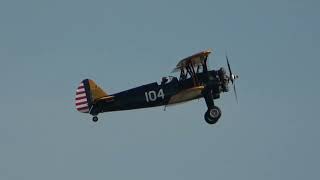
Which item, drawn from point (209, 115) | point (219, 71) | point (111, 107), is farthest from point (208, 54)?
point (111, 107)

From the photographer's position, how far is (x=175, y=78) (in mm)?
31531

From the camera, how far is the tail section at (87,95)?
32719mm

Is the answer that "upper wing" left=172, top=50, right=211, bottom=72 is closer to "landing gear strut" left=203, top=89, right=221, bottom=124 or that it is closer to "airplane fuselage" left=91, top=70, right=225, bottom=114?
"airplane fuselage" left=91, top=70, right=225, bottom=114

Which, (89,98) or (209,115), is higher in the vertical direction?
(89,98)

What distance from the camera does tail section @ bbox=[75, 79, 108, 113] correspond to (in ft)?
107

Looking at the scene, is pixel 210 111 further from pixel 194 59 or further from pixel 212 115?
pixel 194 59

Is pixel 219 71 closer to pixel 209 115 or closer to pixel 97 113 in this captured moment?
pixel 209 115

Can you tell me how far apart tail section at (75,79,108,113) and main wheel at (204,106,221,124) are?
5.08 metres

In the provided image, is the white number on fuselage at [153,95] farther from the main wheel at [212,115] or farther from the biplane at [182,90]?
the main wheel at [212,115]

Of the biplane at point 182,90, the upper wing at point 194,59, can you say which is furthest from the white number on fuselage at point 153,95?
the upper wing at point 194,59

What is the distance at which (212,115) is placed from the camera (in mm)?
31672

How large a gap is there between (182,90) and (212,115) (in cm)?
193

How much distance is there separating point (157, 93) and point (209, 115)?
8.83 ft

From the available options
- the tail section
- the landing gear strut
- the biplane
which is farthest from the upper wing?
the tail section
